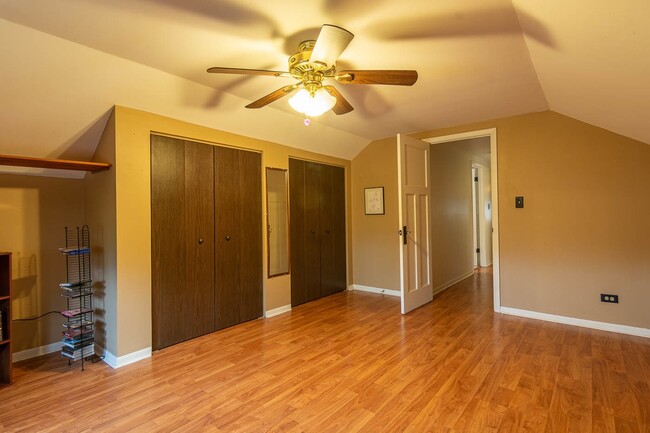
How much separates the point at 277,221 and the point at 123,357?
204cm

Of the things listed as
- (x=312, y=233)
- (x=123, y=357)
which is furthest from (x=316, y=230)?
(x=123, y=357)

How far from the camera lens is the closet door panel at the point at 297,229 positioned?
4.10 m

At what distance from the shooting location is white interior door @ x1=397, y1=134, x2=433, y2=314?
12.1 feet

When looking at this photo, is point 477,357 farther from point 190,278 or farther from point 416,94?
point 190,278

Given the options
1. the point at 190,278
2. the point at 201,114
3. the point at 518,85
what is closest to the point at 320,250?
the point at 190,278

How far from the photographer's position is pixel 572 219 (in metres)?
3.31

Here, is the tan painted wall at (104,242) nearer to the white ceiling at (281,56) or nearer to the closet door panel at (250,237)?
the white ceiling at (281,56)

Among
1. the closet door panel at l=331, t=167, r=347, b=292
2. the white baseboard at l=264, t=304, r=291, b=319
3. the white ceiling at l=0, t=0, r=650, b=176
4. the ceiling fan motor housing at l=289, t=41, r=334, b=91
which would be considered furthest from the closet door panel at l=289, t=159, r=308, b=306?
the ceiling fan motor housing at l=289, t=41, r=334, b=91

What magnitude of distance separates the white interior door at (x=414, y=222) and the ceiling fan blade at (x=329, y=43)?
2048 mm

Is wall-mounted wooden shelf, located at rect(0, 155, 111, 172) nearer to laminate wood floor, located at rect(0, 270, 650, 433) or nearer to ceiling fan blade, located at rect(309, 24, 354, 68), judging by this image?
laminate wood floor, located at rect(0, 270, 650, 433)

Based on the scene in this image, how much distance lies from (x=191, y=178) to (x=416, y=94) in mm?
2269

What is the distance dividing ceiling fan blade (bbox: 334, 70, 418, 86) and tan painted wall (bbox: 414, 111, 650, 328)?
2417mm

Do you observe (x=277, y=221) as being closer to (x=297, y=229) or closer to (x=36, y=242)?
(x=297, y=229)

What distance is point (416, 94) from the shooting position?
2.92 metres
